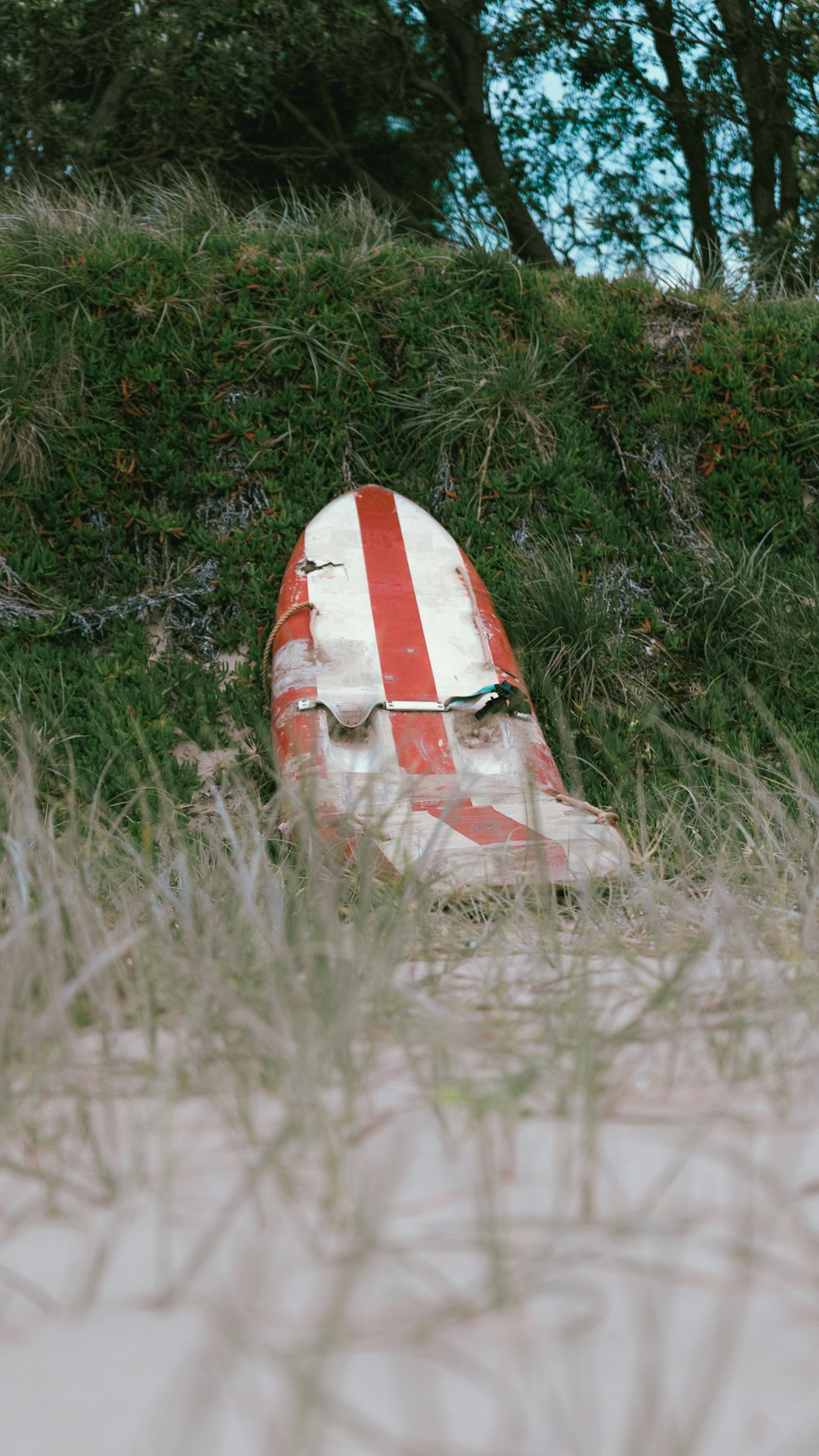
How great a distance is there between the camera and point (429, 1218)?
1.08 m

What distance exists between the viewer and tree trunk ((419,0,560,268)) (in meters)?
9.13

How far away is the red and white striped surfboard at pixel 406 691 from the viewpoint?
145 inches

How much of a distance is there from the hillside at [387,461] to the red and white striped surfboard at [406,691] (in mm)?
326

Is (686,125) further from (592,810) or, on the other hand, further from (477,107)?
(592,810)

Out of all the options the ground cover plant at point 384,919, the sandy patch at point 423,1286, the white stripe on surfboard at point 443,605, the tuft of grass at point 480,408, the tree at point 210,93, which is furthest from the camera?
the tree at point 210,93

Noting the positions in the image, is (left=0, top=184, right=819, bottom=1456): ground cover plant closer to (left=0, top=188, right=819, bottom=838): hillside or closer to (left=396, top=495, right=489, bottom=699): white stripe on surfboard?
(left=0, top=188, right=819, bottom=838): hillside

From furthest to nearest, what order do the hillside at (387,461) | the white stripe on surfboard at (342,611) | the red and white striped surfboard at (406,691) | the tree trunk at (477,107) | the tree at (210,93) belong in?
the tree trunk at (477,107) < the tree at (210,93) < the hillside at (387,461) < the white stripe on surfboard at (342,611) < the red and white striped surfboard at (406,691)

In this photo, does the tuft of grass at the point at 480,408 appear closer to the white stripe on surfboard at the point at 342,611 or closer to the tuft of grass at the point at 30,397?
the white stripe on surfboard at the point at 342,611

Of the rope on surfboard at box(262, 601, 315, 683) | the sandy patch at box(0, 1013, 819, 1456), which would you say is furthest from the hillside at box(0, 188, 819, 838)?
the sandy patch at box(0, 1013, 819, 1456)

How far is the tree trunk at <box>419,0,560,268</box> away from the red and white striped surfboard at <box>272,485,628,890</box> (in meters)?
5.42

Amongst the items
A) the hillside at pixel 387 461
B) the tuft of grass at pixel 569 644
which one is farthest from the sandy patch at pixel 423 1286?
the tuft of grass at pixel 569 644

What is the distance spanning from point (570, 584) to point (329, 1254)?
13.8 ft

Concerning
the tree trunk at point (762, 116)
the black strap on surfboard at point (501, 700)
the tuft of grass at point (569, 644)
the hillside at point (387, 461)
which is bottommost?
the black strap on surfboard at point (501, 700)

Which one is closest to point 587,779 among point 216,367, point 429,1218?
point 216,367
